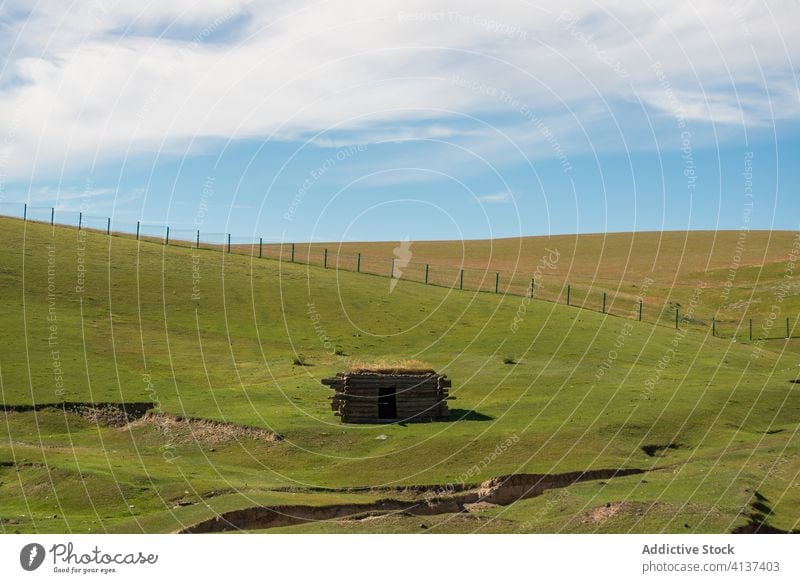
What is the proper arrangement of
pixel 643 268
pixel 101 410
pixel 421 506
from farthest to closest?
pixel 643 268 < pixel 101 410 < pixel 421 506

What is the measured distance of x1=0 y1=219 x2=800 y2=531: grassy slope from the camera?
29.0 metres

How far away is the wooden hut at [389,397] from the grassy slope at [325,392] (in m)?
1.24

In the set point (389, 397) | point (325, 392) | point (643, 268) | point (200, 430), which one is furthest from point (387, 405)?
point (643, 268)

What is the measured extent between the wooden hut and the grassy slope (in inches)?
48.9

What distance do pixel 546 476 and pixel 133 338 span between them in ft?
103

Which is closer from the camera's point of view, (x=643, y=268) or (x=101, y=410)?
(x=101, y=410)

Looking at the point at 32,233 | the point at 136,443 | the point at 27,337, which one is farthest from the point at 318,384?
the point at 32,233

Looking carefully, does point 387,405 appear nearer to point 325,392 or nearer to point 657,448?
point 325,392

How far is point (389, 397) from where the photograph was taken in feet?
137

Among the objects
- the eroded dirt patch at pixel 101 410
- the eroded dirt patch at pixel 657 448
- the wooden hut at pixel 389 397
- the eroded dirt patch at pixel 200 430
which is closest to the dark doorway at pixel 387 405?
the wooden hut at pixel 389 397

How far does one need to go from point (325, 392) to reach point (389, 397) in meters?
5.28

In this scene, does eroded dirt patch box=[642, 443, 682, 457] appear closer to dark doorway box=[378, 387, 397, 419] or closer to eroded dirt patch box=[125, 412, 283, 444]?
dark doorway box=[378, 387, 397, 419]
